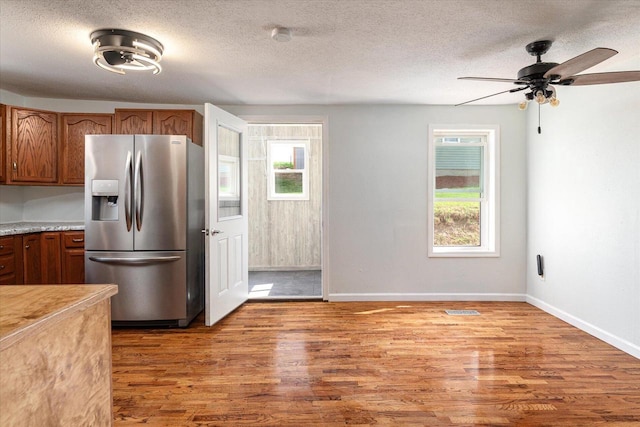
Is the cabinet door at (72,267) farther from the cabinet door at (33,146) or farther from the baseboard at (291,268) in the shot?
the baseboard at (291,268)

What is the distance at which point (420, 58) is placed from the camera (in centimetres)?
267

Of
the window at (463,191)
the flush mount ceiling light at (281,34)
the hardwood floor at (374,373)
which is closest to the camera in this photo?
the hardwood floor at (374,373)

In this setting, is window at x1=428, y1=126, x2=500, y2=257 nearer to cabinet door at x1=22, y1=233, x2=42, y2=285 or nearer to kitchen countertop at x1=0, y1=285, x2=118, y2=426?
kitchen countertop at x1=0, y1=285, x2=118, y2=426

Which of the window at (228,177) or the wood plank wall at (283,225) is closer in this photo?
the window at (228,177)

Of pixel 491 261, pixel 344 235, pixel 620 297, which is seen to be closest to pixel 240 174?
pixel 344 235

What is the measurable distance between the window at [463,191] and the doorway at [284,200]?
88.8 inches

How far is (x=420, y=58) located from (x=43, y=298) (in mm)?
2794

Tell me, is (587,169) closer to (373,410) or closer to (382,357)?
(382,357)

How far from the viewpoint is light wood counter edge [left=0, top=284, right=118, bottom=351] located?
30.2 inches

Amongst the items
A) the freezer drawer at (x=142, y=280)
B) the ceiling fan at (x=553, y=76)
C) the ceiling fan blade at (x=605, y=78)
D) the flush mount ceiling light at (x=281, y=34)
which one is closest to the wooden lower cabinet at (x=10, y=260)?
the freezer drawer at (x=142, y=280)

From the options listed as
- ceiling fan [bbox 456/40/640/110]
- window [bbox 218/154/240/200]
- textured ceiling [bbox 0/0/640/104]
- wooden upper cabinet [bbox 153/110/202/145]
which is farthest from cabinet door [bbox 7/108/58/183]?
ceiling fan [bbox 456/40/640/110]

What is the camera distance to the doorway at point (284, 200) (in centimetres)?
580

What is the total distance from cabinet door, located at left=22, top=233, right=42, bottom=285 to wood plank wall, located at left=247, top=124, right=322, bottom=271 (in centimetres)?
301

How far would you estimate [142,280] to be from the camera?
313cm
